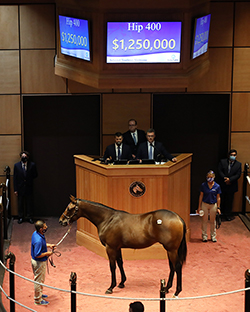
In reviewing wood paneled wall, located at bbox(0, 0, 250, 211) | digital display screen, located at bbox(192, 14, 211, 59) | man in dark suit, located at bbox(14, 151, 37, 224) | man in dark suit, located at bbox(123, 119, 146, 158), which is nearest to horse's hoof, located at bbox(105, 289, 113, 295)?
man in dark suit, located at bbox(123, 119, 146, 158)

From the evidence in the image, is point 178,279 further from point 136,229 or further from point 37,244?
point 37,244

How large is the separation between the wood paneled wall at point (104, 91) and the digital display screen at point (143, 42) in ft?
6.34

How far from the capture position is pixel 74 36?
936 centimetres

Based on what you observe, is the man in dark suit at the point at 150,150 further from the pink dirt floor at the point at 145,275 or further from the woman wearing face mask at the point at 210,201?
the pink dirt floor at the point at 145,275

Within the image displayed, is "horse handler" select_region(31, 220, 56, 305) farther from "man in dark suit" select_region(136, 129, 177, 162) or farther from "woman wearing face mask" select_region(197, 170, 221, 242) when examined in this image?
"woman wearing face mask" select_region(197, 170, 221, 242)

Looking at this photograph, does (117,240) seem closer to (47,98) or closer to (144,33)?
(144,33)

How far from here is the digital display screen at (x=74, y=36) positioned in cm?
910

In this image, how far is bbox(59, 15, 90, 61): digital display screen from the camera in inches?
358

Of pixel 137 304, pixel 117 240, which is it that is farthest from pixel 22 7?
pixel 137 304

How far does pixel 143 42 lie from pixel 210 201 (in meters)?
3.16

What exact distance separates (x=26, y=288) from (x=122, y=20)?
185 inches

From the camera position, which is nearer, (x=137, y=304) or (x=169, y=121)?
(x=137, y=304)

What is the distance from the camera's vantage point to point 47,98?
1109cm

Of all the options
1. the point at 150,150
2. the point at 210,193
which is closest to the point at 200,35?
the point at 150,150
